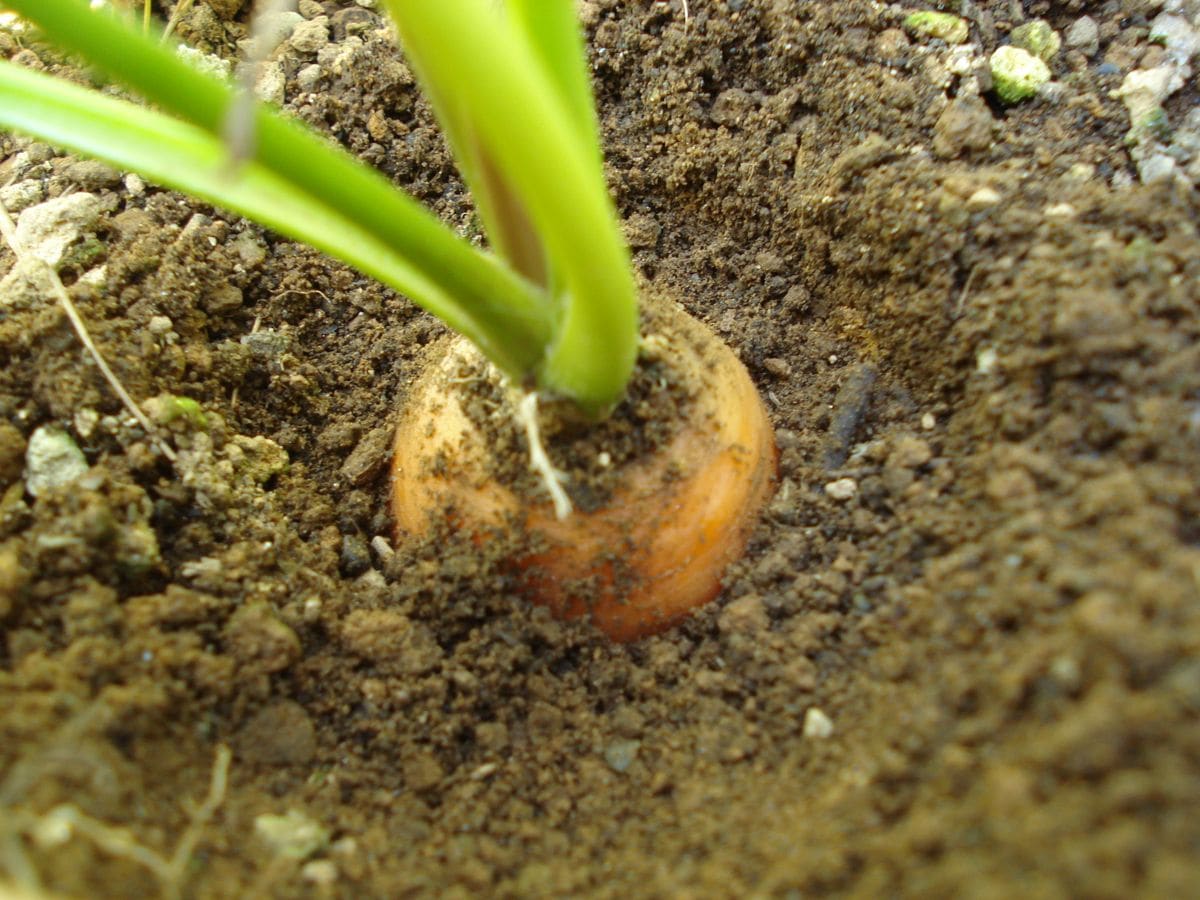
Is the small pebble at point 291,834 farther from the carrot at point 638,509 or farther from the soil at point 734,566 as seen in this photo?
the carrot at point 638,509

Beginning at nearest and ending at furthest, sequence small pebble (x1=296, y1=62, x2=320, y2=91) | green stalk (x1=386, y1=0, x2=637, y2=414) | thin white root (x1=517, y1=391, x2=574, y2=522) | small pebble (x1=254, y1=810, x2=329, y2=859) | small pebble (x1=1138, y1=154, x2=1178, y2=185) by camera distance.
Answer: green stalk (x1=386, y1=0, x2=637, y2=414) < small pebble (x1=254, y1=810, x2=329, y2=859) < thin white root (x1=517, y1=391, x2=574, y2=522) < small pebble (x1=1138, y1=154, x2=1178, y2=185) < small pebble (x1=296, y1=62, x2=320, y2=91)

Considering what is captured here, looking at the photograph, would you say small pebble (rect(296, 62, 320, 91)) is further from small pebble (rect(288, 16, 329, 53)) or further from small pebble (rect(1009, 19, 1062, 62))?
small pebble (rect(1009, 19, 1062, 62))

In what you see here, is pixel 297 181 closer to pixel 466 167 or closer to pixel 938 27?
pixel 466 167

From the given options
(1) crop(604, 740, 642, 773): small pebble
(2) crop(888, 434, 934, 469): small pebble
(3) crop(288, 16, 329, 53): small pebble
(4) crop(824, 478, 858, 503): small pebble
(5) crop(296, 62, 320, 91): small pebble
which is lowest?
(4) crop(824, 478, 858, 503): small pebble

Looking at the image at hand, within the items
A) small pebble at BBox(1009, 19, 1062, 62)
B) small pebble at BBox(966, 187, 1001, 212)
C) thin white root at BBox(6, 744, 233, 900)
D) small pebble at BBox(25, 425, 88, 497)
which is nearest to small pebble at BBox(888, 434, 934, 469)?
small pebble at BBox(966, 187, 1001, 212)

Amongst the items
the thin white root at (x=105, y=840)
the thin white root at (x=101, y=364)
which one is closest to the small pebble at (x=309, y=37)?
the thin white root at (x=101, y=364)

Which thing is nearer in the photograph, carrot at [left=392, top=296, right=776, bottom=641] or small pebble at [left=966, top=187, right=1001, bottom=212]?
carrot at [left=392, top=296, right=776, bottom=641]

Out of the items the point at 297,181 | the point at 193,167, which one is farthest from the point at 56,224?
the point at 297,181
